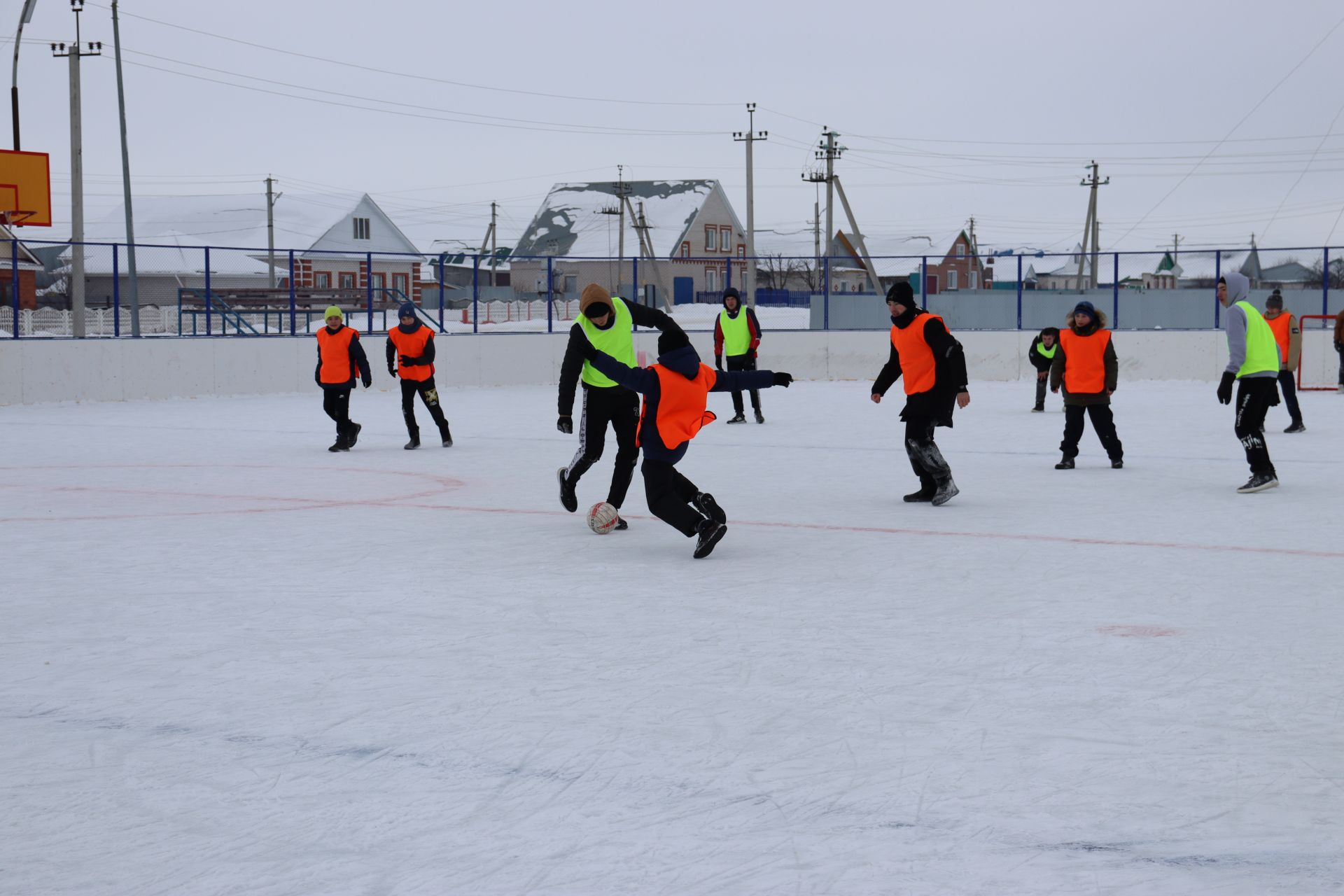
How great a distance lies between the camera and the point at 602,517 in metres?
8.05

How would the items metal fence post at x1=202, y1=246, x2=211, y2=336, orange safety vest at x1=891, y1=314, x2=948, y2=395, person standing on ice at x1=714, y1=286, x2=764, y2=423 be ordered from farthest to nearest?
1. metal fence post at x1=202, y1=246, x2=211, y2=336
2. person standing on ice at x1=714, y1=286, x2=764, y2=423
3. orange safety vest at x1=891, y1=314, x2=948, y2=395

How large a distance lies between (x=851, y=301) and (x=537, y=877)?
35.0 m

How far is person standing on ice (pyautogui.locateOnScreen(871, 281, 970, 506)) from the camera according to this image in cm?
930

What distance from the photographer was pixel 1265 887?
9.76ft

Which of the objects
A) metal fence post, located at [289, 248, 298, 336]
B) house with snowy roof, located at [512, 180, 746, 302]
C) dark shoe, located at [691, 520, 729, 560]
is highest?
house with snowy roof, located at [512, 180, 746, 302]

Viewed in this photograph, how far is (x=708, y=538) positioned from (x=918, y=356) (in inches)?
109

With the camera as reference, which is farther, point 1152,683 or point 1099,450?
point 1099,450

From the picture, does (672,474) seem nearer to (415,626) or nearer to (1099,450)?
(415,626)

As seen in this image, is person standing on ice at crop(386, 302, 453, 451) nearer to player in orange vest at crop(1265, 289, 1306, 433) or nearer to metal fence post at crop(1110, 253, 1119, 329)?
player in orange vest at crop(1265, 289, 1306, 433)

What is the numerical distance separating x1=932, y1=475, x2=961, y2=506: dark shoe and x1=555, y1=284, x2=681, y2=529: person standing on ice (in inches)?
79.9

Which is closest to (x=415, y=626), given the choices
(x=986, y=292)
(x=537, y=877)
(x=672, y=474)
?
(x=672, y=474)

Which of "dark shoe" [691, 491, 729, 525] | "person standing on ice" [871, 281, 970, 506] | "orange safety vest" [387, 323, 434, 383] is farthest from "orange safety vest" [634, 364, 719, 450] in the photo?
"orange safety vest" [387, 323, 434, 383]

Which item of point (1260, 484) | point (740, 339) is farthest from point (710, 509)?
point (740, 339)

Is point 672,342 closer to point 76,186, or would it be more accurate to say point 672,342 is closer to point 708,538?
point 708,538
